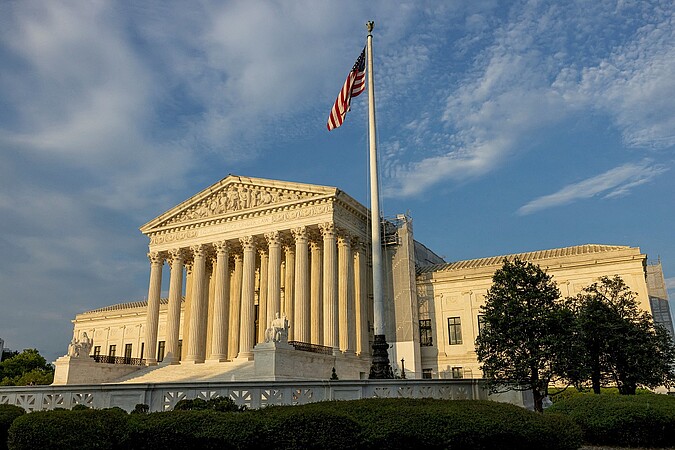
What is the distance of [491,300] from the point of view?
85.1 feet

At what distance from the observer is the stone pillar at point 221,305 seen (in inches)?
1803

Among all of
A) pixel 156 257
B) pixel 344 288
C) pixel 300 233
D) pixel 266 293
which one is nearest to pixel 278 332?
pixel 344 288

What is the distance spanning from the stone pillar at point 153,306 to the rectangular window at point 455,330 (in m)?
26.2

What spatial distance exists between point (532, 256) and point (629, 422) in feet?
114

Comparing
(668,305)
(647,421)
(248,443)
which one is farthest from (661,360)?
(668,305)

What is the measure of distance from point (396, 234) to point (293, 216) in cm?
980

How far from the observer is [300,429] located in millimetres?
11992

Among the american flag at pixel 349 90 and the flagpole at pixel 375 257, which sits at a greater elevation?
the american flag at pixel 349 90

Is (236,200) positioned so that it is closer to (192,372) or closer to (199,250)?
(199,250)

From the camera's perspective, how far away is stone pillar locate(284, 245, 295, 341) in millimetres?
46866

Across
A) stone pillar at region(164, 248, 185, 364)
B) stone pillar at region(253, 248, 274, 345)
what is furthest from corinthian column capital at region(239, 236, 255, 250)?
stone pillar at region(164, 248, 185, 364)

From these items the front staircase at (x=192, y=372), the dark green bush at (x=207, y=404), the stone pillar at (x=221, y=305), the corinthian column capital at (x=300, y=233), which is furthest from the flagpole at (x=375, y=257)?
the stone pillar at (x=221, y=305)

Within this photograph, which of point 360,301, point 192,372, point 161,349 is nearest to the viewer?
point 192,372

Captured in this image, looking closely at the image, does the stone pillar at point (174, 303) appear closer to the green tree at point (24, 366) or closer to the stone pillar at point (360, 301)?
the stone pillar at point (360, 301)
